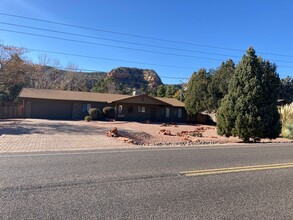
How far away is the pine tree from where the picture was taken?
17125 millimetres

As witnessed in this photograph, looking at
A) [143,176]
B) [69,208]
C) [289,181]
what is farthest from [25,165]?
[289,181]

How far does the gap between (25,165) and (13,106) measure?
99.3ft

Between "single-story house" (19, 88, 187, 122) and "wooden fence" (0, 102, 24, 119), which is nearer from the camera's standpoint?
"wooden fence" (0, 102, 24, 119)

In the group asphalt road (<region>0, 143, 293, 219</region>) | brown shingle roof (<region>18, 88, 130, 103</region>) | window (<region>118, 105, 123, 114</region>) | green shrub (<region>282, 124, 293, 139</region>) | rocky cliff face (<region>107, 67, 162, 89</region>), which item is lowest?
asphalt road (<region>0, 143, 293, 219</region>)

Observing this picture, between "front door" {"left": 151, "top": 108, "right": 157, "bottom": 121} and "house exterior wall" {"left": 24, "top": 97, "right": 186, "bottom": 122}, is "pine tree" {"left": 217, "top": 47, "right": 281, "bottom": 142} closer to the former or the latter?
"house exterior wall" {"left": 24, "top": 97, "right": 186, "bottom": 122}

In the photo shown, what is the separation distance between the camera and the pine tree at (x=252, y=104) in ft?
56.2

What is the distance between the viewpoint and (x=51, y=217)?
404 centimetres

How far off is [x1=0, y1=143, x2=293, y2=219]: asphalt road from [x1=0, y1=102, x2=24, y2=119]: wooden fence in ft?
92.6

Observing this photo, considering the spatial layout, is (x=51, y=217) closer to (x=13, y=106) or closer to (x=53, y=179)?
(x=53, y=179)

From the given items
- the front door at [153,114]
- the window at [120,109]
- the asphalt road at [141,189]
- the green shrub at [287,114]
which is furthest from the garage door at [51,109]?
the asphalt road at [141,189]

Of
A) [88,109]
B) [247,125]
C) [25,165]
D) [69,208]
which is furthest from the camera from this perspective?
[88,109]

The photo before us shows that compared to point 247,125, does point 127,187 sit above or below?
below

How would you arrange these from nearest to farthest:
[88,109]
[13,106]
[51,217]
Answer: [51,217] → [13,106] → [88,109]

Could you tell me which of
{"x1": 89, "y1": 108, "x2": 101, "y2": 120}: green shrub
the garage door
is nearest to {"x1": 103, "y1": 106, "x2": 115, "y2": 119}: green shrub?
{"x1": 89, "y1": 108, "x2": 101, "y2": 120}: green shrub
